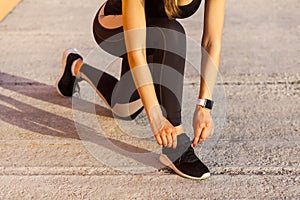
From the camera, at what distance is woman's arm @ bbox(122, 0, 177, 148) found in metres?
2.47

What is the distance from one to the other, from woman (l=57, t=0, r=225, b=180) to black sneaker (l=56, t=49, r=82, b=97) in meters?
0.49

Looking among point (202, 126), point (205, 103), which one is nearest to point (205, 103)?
point (205, 103)

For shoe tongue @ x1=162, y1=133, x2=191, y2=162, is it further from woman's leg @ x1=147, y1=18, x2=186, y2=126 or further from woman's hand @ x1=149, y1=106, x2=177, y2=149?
woman's hand @ x1=149, y1=106, x2=177, y2=149

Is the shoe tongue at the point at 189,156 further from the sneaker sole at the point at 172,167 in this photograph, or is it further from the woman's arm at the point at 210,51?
the woman's arm at the point at 210,51

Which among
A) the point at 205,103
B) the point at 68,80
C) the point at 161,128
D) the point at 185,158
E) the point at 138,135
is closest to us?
the point at 161,128

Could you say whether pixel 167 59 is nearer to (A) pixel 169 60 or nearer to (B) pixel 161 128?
(A) pixel 169 60

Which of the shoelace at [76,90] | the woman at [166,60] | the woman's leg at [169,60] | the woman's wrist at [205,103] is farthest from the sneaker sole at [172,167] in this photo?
the shoelace at [76,90]

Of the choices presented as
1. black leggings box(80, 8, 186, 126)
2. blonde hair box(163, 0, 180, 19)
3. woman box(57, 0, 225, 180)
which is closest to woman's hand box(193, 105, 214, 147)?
woman box(57, 0, 225, 180)

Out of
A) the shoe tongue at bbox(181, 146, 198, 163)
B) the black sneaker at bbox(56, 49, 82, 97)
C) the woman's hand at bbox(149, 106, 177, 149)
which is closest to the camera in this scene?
the woman's hand at bbox(149, 106, 177, 149)

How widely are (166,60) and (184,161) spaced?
1.52 ft

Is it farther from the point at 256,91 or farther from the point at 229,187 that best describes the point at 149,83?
the point at 256,91

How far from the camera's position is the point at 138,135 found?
308cm

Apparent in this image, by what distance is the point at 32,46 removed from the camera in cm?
459

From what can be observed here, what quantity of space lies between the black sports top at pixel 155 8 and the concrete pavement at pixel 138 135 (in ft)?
2.07
